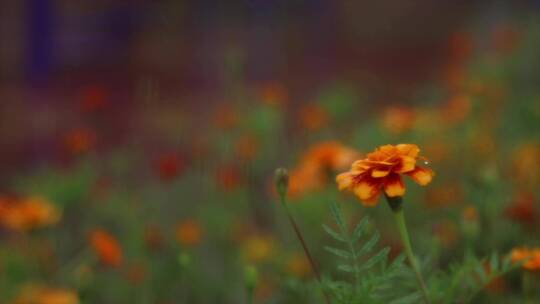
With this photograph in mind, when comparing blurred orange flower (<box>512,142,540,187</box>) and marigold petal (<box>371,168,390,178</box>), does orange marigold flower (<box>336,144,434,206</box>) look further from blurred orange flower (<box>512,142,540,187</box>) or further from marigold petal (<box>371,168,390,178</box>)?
blurred orange flower (<box>512,142,540,187</box>)

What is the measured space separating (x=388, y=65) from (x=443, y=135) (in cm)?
273

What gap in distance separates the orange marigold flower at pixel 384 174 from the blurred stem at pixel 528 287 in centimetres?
34

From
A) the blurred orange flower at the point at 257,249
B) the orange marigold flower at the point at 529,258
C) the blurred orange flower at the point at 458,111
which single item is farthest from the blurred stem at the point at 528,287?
the blurred orange flower at the point at 458,111

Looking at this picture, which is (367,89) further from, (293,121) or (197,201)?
(197,201)

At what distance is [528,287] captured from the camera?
1.16m

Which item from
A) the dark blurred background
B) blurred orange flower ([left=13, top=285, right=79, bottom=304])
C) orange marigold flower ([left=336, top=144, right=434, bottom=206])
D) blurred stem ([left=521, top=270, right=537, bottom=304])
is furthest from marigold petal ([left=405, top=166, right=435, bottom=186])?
the dark blurred background

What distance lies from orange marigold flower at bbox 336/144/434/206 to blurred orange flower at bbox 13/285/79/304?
36.9 inches

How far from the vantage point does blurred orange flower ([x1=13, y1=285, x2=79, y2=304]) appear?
167 cm

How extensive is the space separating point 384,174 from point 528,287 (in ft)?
1.51

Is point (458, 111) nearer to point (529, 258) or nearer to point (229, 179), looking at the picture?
point (229, 179)

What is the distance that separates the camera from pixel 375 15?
5855 millimetres

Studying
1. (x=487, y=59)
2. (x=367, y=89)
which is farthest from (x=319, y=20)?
(x=487, y=59)

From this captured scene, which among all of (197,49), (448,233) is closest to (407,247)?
(448,233)

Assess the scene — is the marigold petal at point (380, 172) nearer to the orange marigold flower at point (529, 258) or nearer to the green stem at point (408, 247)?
the green stem at point (408, 247)
